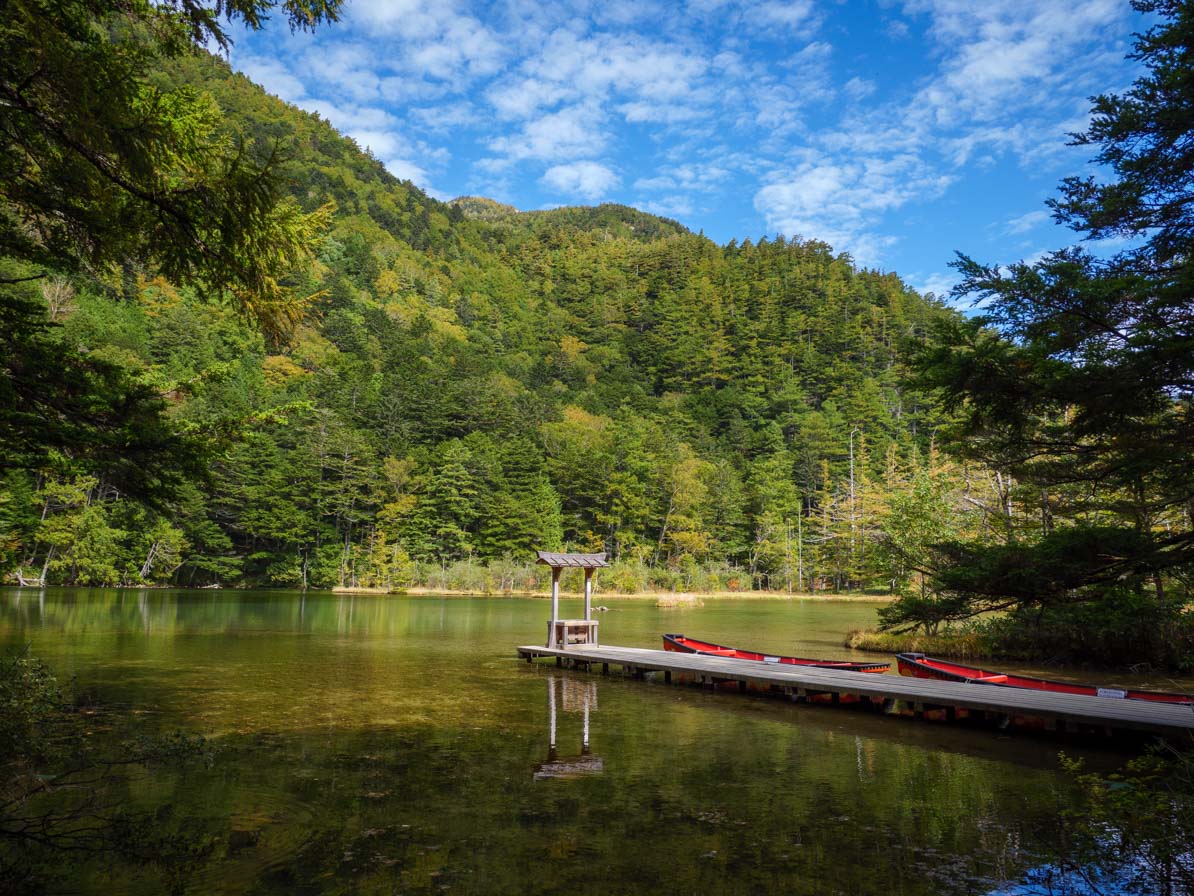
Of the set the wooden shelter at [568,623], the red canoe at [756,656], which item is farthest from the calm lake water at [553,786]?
the red canoe at [756,656]

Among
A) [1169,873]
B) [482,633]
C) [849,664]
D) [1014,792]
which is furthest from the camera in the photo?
[482,633]

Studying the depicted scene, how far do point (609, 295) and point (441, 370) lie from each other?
136 feet

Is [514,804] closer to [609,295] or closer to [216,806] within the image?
[216,806]

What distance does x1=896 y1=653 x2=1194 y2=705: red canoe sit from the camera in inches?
374

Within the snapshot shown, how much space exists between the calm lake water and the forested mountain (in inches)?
121

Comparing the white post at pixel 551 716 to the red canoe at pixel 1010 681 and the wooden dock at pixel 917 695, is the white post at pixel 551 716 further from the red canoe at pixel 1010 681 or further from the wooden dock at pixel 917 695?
the red canoe at pixel 1010 681

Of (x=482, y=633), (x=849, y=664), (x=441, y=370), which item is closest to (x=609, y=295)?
(x=441, y=370)

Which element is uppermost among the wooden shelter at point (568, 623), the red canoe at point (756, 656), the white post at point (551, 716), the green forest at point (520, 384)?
the green forest at point (520, 384)

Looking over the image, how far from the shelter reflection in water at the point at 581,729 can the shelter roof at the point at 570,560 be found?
2333mm

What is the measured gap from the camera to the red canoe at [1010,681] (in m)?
9.51

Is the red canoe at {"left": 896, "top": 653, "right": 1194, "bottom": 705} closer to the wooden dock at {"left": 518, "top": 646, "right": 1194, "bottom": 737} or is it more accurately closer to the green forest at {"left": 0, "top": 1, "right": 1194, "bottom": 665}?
the wooden dock at {"left": 518, "top": 646, "right": 1194, "bottom": 737}

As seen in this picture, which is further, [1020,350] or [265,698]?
[265,698]

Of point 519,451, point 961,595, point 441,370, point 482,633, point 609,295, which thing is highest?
point 609,295

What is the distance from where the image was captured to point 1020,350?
718 cm
